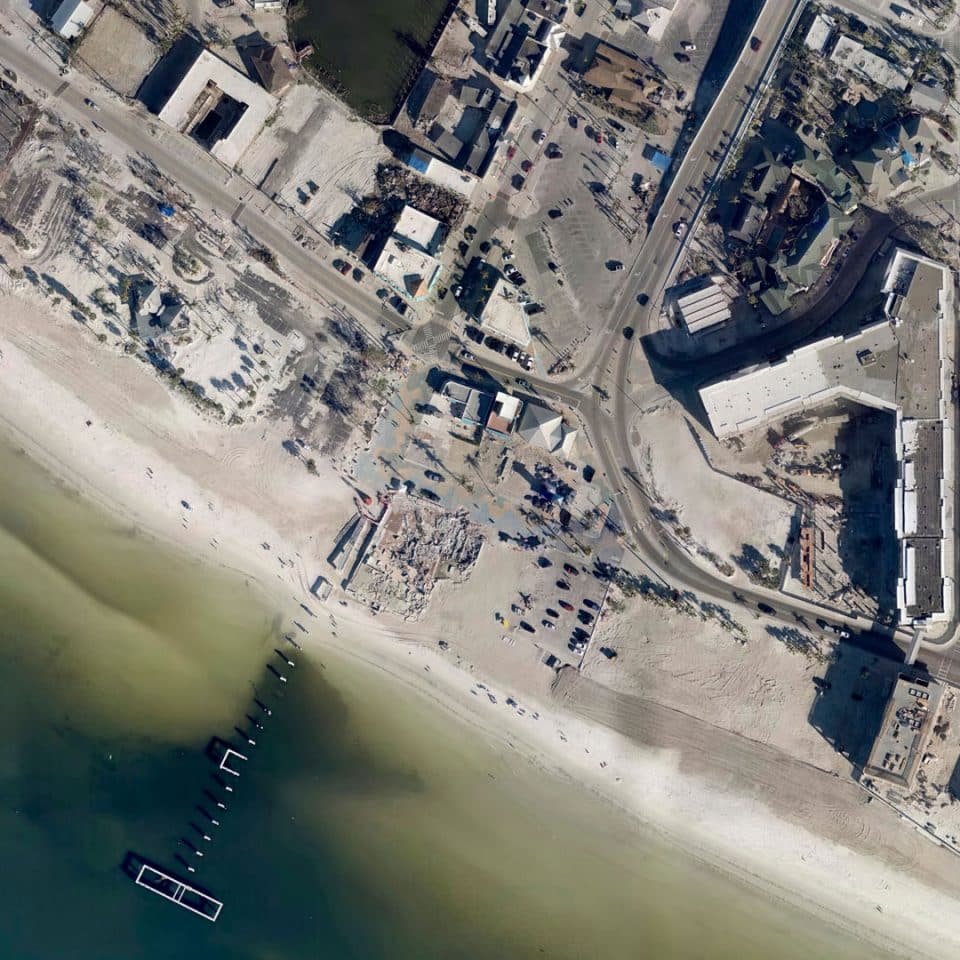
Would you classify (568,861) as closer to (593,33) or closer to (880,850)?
(880,850)

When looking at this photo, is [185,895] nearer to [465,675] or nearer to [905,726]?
[465,675]

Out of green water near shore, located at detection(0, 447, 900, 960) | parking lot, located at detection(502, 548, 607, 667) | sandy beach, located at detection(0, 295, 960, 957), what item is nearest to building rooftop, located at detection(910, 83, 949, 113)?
parking lot, located at detection(502, 548, 607, 667)

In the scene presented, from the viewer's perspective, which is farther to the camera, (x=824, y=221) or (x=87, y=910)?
(x=87, y=910)

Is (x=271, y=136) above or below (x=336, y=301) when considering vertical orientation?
above

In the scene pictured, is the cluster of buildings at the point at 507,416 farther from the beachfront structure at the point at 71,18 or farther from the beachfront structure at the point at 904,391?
the beachfront structure at the point at 71,18

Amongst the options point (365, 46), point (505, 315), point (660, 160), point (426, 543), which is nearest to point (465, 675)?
point (426, 543)

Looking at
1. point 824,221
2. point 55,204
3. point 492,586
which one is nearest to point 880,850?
point 492,586

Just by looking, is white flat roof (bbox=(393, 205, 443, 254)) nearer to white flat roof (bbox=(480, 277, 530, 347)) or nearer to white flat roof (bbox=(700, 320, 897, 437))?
white flat roof (bbox=(480, 277, 530, 347))
